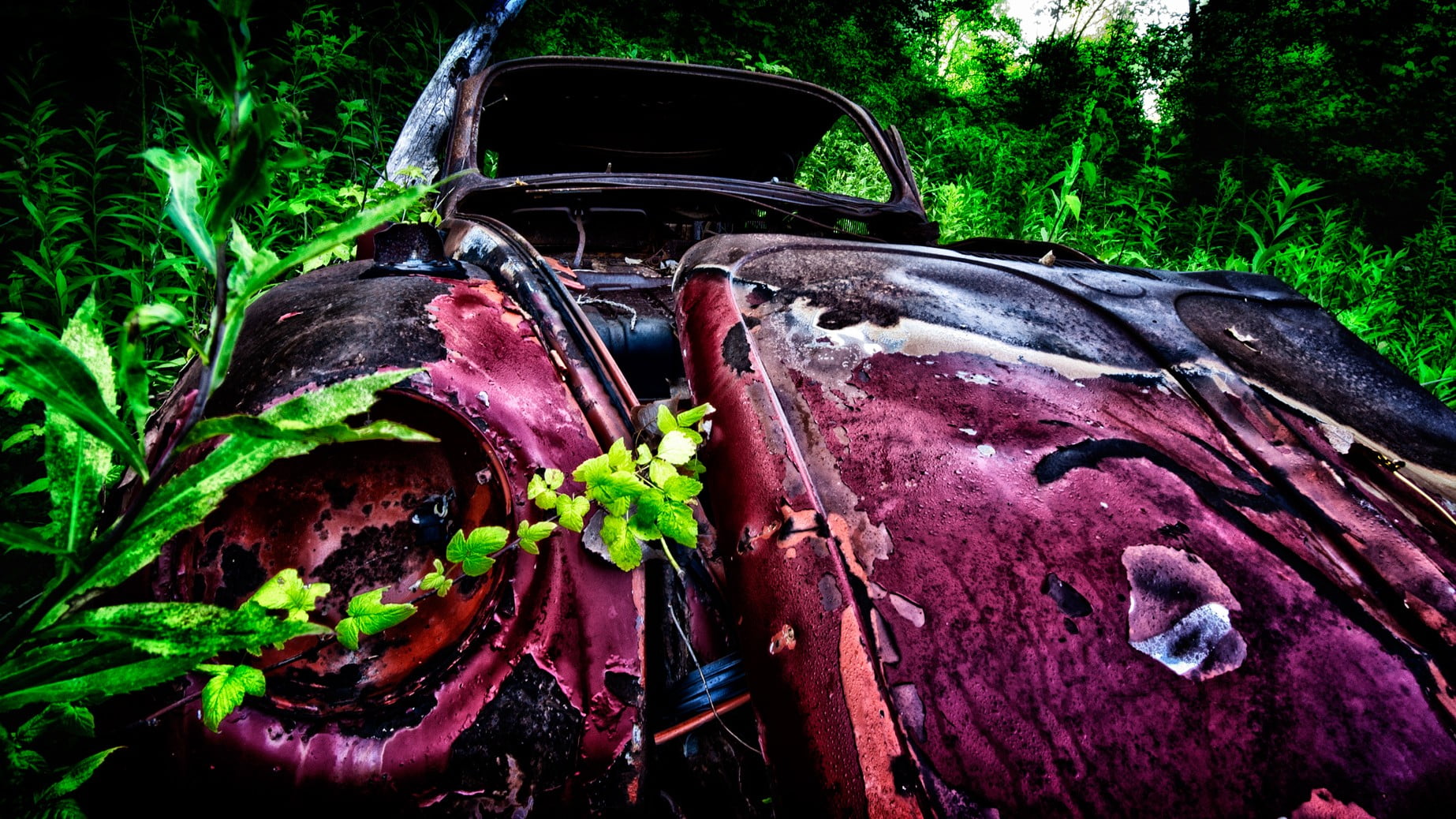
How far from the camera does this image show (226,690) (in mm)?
603

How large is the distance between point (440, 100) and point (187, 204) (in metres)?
4.15

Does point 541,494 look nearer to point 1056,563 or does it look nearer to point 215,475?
point 215,475

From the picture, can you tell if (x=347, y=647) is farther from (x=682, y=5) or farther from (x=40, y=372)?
(x=682, y=5)

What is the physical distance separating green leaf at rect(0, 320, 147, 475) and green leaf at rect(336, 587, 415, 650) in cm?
30

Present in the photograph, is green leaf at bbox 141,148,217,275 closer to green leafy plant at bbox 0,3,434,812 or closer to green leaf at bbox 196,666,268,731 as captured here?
green leafy plant at bbox 0,3,434,812

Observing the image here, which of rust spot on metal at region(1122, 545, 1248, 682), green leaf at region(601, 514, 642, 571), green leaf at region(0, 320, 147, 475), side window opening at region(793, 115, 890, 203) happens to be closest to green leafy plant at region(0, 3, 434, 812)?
green leaf at region(0, 320, 147, 475)

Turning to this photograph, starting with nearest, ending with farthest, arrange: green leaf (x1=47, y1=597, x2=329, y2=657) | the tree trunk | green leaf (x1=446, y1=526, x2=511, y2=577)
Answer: green leaf (x1=47, y1=597, x2=329, y2=657) < green leaf (x1=446, y1=526, x2=511, y2=577) < the tree trunk

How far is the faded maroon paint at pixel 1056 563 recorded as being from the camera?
0.58 m

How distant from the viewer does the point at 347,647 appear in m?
0.72

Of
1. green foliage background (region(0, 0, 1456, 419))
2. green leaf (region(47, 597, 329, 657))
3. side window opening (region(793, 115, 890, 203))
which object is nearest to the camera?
green leaf (region(47, 597, 329, 657))

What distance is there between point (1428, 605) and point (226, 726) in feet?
4.36

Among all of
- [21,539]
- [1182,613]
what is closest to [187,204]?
[21,539]

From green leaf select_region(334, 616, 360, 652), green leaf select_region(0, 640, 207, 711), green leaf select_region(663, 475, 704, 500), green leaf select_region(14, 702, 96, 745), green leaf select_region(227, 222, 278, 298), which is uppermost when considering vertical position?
green leaf select_region(227, 222, 278, 298)

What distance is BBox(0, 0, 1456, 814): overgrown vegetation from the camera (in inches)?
17.4
